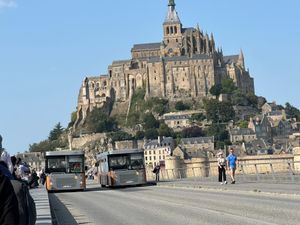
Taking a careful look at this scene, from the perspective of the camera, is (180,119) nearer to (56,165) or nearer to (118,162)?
(118,162)

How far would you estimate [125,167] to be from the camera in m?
35.2

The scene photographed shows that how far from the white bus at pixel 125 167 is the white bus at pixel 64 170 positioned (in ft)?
6.10

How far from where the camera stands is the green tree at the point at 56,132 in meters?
189

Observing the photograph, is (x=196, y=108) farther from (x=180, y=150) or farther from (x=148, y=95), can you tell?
(x=180, y=150)

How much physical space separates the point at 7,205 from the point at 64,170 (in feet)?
98.2

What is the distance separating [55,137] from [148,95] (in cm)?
3888

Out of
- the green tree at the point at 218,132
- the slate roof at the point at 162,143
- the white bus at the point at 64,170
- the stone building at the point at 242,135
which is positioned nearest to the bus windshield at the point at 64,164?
the white bus at the point at 64,170

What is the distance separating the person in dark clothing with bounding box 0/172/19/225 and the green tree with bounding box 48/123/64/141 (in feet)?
603

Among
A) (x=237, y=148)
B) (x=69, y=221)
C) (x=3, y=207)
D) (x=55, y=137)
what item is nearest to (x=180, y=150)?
(x=237, y=148)

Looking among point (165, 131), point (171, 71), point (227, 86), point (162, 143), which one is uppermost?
point (171, 71)

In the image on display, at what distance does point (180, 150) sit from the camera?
124 meters

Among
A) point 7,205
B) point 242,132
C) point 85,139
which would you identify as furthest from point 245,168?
point 85,139

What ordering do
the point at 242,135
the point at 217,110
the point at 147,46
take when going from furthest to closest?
the point at 147,46
the point at 217,110
the point at 242,135

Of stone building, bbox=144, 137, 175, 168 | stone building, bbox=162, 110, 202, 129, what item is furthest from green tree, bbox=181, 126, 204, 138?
stone building, bbox=144, 137, 175, 168
